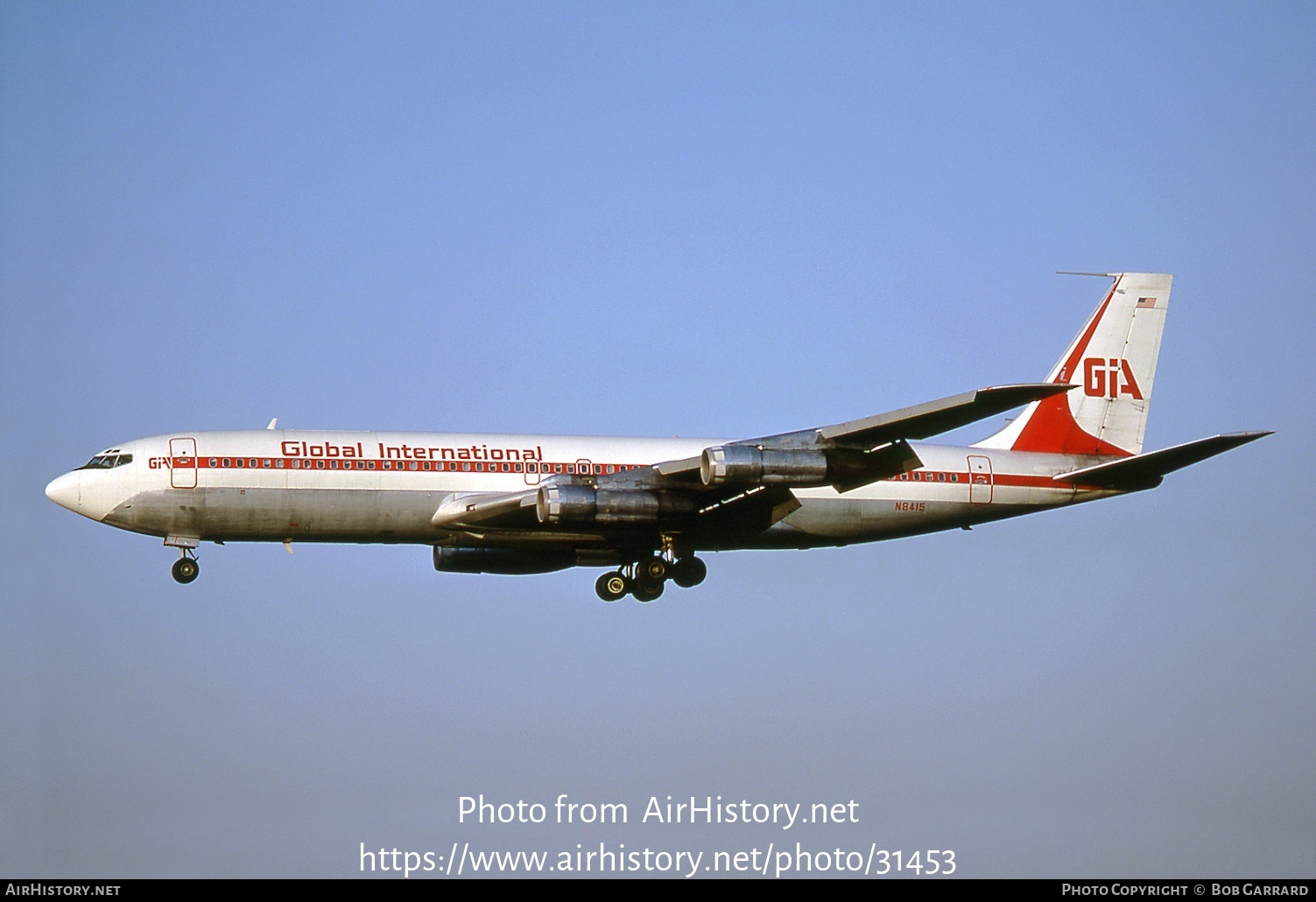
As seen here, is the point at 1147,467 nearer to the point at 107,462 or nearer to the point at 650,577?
the point at 650,577

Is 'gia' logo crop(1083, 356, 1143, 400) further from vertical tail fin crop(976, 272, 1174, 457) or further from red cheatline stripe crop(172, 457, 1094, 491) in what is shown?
red cheatline stripe crop(172, 457, 1094, 491)

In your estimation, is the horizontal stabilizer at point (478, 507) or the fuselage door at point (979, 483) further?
the fuselage door at point (979, 483)

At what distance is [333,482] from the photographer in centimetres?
5050

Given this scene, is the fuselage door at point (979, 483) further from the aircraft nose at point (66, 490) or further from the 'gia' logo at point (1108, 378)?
the aircraft nose at point (66, 490)

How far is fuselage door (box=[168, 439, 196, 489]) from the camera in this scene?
165 feet

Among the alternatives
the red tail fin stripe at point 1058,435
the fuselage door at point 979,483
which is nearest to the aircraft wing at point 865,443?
the fuselage door at point 979,483

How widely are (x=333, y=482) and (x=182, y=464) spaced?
4.39m

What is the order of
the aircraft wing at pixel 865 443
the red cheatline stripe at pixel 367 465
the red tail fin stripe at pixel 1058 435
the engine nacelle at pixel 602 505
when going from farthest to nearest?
the red tail fin stripe at pixel 1058 435
the red cheatline stripe at pixel 367 465
the engine nacelle at pixel 602 505
the aircraft wing at pixel 865 443

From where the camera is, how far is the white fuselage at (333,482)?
50.4 metres

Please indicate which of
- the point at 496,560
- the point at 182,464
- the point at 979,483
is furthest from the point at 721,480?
the point at 182,464

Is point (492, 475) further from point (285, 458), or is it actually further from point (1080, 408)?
point (1080, 408)

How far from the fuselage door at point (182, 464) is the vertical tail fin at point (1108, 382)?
81.2 feet

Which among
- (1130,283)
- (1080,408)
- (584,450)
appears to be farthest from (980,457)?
(584,450)
